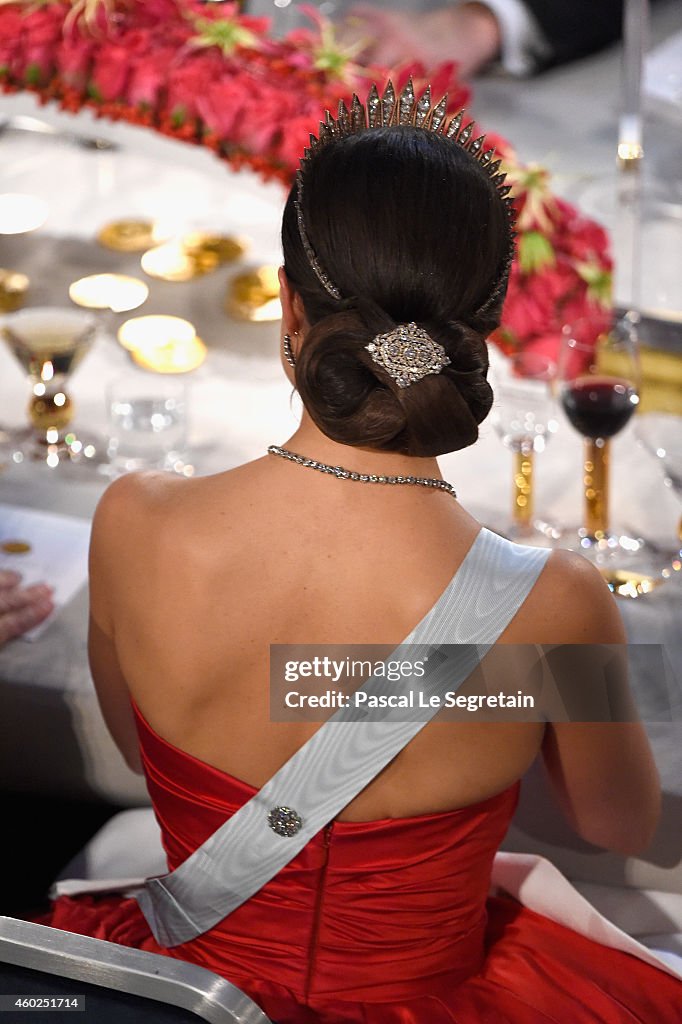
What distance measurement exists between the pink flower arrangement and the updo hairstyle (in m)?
1.30

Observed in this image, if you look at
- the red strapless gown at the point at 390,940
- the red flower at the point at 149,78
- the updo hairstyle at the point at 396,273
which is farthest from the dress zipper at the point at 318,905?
the red flower at the point at 149,78

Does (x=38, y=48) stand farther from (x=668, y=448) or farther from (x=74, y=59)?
(x=668, y=448)

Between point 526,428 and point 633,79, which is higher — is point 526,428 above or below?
below

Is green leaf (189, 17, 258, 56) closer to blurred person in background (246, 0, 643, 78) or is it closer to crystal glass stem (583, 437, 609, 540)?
blurred person in background (246, 0, 643, 78)

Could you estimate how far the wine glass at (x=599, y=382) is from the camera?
1688mm

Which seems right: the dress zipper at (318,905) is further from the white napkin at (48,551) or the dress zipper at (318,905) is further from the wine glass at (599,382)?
the wine glass at (599,382)

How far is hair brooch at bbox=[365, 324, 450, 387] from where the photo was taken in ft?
3.00

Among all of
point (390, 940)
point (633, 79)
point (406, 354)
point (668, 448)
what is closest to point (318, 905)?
point (390, 940)

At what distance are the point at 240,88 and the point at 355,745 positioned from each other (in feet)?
5.40

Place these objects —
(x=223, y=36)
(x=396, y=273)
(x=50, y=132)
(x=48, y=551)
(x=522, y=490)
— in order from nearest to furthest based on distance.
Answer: (x=396, y=273) < (x=48, y=551) < (x=522, y=490) < (x=223, y=36) < (x=50, y=132)

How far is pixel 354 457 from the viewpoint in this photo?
100 centimetres

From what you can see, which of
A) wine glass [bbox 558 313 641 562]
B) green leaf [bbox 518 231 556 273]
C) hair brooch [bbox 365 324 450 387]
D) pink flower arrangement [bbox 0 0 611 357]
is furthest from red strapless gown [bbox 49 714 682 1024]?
green leaf [bbox 518 231 556 273]
